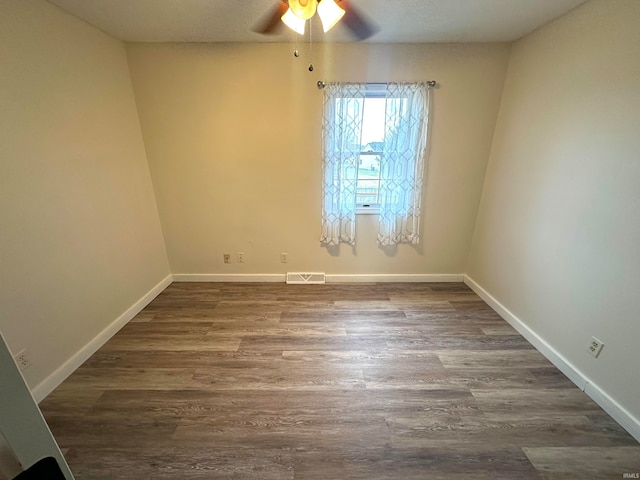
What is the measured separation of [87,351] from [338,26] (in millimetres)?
3109

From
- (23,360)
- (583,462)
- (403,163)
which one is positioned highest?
(403,163)

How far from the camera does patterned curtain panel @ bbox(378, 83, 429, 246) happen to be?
2.35 meters

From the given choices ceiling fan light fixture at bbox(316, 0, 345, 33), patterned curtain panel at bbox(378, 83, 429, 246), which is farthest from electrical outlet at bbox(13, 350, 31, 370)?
patterned curtain panel at bbox(378, 83, 429, 246)

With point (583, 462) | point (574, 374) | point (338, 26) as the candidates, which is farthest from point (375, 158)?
point (583, 462)

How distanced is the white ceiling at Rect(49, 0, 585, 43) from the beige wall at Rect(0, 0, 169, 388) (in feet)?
0.89

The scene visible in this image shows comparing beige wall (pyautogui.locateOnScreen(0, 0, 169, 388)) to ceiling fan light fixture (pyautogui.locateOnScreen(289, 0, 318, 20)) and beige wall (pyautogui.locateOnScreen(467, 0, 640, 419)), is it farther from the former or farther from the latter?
beige wall (pyautogui.locateOnScreen(467, 0, 640, 419))

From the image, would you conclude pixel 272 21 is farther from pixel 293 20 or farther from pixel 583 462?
pixel 583 462

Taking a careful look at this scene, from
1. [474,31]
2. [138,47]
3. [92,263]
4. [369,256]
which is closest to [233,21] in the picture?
[138,47]

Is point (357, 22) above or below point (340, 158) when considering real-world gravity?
above

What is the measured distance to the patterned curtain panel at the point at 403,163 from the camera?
235cm

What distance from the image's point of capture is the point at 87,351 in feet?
6.10

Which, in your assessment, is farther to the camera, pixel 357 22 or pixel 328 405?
pixel 357 22

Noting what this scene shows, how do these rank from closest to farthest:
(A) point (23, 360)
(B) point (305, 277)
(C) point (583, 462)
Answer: (C) point (583, 462) < (A) point (23, 360) < (B) point (305, 277)

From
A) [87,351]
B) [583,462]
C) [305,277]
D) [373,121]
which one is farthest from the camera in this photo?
[305,277]
